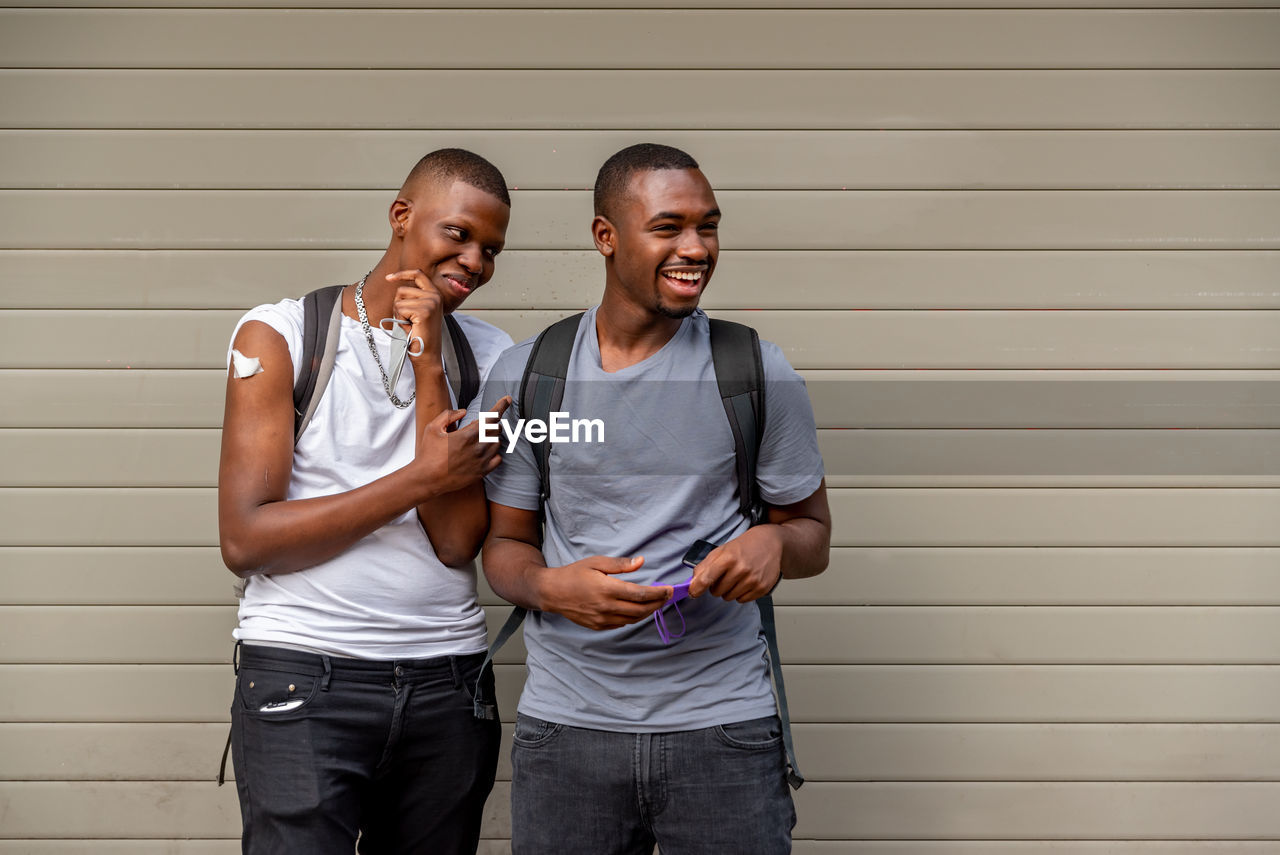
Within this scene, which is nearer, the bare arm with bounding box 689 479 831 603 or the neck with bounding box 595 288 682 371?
the bare arm with bounding box 689 479 831 603

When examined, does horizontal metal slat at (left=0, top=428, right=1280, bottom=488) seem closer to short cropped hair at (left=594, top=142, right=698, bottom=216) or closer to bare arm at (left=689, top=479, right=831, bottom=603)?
bare arm at (left=689, top=479, right=831, bottom=603)

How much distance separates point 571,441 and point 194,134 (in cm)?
220

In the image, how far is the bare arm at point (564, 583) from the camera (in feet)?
6.75

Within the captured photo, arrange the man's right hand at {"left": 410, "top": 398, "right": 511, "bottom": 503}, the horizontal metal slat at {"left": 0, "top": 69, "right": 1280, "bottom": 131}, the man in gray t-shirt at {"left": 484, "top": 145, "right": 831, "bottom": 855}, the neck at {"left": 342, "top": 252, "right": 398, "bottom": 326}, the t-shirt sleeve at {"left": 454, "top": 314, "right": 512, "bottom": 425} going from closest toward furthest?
the man in gray t-shirt at {"left": 484, "top": 145, "right": 831, "bottom": 855} → the man's right hand at {"left": 410, "top": 398, "right": 511, "bottom": 503} → the neck at {"left": 342, "top": 252, "right": 398, "bottom": 326} → the t-shirt sleeve at {"left": 454, "top": 314, "right": 512, "bottom": 425} → the horizontal metal slat at {"left": 0, "top": 69, "right": 1280, "bottom": 131}

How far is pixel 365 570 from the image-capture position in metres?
2.39

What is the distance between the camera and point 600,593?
2066 millimetres

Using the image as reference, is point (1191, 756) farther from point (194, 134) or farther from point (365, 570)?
point (194, 134)

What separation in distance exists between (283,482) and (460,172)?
0.87 meters

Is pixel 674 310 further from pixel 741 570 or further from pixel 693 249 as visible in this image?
pixel 741 570

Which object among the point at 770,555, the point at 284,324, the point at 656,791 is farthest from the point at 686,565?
the point at 284,324

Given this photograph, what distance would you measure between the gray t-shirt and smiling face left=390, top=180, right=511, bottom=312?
372mm

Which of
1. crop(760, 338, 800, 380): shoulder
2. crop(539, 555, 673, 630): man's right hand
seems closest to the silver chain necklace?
crop(539, 555, 673, 630): man's right hand

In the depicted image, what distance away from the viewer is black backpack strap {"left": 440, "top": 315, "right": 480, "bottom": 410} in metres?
2.55
